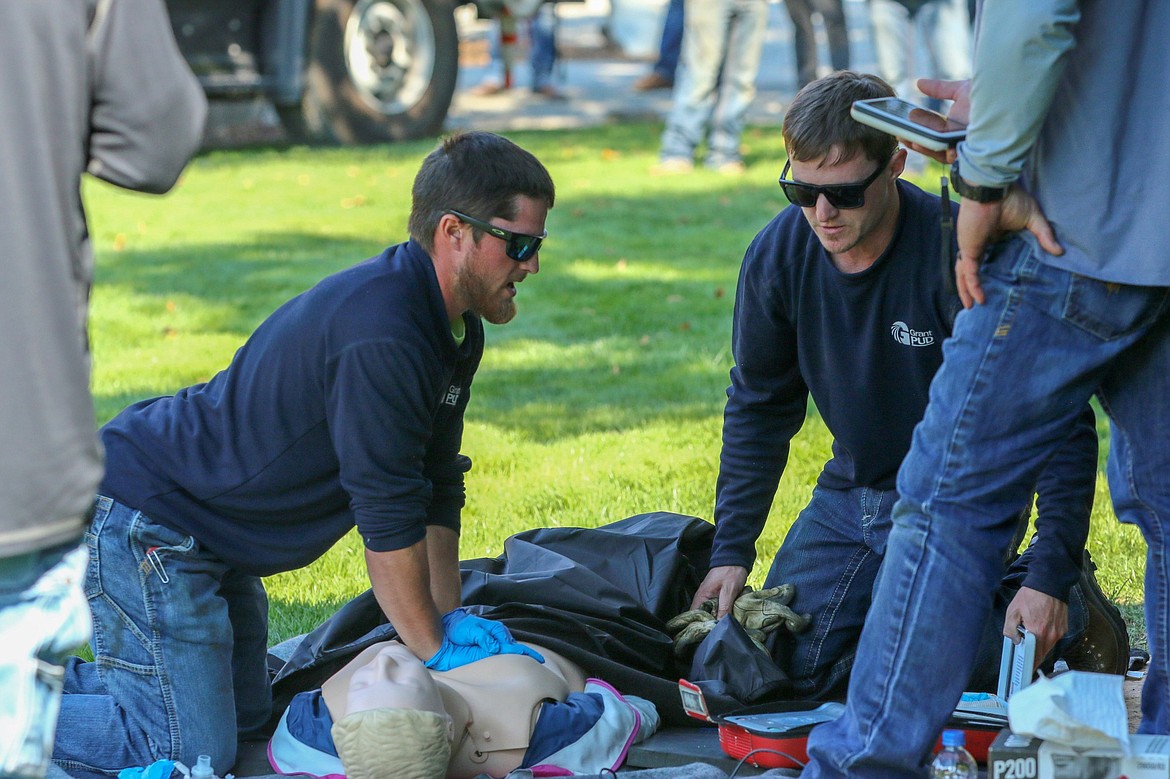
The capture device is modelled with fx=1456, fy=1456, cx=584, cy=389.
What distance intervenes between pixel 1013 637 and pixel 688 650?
2.74ft

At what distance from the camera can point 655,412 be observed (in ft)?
21.1

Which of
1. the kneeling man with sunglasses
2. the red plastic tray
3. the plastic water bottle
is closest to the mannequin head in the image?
the red plastic tray

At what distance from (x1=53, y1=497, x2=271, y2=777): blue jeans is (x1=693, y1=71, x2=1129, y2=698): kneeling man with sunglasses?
1.35 m

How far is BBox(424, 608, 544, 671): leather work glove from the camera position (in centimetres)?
340

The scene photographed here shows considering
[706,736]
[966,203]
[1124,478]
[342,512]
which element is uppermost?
[966,203]

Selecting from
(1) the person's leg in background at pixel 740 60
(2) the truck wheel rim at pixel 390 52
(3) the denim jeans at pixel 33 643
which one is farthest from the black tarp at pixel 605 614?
(2) the truck wheel rim at pixel 390 52

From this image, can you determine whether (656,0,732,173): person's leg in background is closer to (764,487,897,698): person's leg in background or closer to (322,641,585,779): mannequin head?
(764,487,897,698): person's leg in background

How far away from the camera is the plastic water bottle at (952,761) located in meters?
2.90

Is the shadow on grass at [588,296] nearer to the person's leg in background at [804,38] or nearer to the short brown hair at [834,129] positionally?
the person's leg in background at [804,38]

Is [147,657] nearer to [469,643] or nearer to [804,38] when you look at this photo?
[469,643]

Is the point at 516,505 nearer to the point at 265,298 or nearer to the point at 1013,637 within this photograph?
the point at 1013,637

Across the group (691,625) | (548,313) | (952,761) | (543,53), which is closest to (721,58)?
(548,313)

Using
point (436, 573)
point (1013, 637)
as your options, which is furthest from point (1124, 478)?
point (436, 573)

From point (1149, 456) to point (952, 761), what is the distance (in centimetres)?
73
